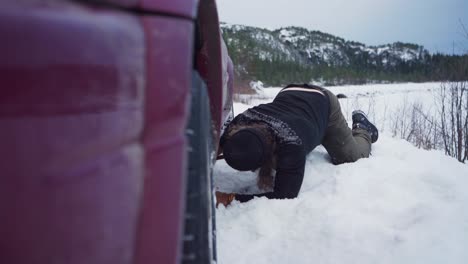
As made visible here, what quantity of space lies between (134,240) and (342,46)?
125807mm

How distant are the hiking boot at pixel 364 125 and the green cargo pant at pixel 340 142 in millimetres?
277

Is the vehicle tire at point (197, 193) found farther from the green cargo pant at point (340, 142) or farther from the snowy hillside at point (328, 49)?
the snowy hillside at point (328, 49)

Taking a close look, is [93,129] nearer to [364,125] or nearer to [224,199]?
[224,199]

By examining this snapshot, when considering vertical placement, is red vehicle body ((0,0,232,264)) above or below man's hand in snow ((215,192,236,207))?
above

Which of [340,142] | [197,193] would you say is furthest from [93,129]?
[340,142]

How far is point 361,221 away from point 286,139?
0.79 meters

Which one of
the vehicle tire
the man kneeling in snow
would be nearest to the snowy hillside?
the man kneeling in snow

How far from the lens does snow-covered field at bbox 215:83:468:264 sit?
1530 mm

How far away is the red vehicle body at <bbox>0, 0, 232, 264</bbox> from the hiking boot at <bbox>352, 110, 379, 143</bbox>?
3.53 meters

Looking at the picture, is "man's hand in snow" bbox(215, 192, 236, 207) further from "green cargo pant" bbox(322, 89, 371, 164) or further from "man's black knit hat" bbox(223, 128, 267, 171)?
"green cargo pant" bbox(322, 89, 371, 164)

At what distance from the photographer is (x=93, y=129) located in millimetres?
475

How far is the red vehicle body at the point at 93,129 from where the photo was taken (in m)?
0.42

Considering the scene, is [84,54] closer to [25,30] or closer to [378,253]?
[25,30]

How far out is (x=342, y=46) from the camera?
387ft
